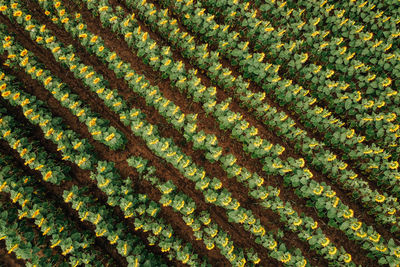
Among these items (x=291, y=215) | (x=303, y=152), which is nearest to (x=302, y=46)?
(x=303, y=152)

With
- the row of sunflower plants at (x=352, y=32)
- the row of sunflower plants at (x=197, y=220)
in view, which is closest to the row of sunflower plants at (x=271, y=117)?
the row of sunflower plants at (x=197, y=220)

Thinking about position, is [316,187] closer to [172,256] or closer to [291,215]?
[291,215]

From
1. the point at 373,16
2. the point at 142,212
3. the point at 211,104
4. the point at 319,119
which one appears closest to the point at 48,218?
the point at 142,212

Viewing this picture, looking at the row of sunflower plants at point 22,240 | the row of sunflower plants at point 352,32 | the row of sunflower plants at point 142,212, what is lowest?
the row of sunflower plants at point 22,240

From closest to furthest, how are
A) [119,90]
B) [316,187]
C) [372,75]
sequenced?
[316,187] < [372,75] < [119,90]

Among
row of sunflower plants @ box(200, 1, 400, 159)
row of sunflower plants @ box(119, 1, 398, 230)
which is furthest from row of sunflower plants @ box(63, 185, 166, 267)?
row of sunflower plants @ box(200, 1, 400, 159)

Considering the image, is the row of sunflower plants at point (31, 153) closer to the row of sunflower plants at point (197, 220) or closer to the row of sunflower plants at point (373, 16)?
the row of sunflower plants at point (197, 220)
